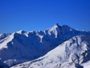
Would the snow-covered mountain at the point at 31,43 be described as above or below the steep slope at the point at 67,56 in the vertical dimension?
above

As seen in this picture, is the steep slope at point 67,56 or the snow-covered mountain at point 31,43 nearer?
the steep slope at point 67,56

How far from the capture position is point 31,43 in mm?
117312

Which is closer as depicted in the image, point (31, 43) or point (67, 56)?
point (67, 56)

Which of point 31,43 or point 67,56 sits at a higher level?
point 31,43

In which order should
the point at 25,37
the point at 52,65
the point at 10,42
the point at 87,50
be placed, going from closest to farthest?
the point at 52,65 → the point at 87,50 → the point at 10,42 → the point at 25,37

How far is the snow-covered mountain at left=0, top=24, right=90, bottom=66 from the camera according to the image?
351 ft

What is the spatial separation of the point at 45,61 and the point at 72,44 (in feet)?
43.6

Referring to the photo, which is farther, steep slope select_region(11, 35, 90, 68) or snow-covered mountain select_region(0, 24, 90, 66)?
snow-covered mountain select_region(0, 24, 90, 66)

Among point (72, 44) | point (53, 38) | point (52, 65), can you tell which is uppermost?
point (53, 38)

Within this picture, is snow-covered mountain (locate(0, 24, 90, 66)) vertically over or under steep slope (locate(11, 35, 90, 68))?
over

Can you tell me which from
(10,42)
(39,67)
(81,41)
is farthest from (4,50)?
(81,41)

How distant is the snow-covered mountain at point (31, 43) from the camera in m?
107

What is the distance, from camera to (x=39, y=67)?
297 feet

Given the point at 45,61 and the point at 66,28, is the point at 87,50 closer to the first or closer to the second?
the point at 45,61
